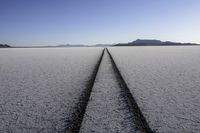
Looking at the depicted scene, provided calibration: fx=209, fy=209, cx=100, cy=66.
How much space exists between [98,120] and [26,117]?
4.01ft

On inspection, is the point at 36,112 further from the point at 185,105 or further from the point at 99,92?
the point at 185,105

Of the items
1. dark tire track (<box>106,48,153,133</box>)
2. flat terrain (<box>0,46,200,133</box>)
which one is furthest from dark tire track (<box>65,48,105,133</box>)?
dark tire track (<box>106,48,153,133</box>)

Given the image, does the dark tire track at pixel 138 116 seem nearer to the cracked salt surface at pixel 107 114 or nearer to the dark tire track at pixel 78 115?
the cracked salt surface at pixel 107 114

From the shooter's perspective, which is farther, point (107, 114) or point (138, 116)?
point (107, 114)

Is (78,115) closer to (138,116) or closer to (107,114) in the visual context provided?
(107,114)

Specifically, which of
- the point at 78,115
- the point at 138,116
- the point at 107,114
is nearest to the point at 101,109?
the point at 107,114

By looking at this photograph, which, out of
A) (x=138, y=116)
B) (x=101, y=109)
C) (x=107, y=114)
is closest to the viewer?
(x=138, y=116)

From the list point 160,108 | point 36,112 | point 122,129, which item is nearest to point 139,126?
point 122,129

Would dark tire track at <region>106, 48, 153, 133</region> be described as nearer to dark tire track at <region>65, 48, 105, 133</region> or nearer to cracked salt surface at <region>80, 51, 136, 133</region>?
cracked salt surface at <region>80, 51, 136, 133</region>

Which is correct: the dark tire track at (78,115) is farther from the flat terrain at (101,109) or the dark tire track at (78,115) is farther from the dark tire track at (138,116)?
the dark tire track at (138,116)

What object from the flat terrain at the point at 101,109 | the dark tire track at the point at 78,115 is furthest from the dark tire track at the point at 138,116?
the dark tire track at the point at 78,115

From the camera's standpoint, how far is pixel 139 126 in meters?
3.03

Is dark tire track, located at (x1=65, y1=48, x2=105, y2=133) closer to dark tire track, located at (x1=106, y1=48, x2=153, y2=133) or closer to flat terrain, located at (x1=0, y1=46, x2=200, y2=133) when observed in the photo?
flat terrain, located at (x1=0, y1=46, x2=200, y2=133)

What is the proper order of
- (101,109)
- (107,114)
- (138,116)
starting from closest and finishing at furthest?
(138,116)
(107,114)
(101,109)
